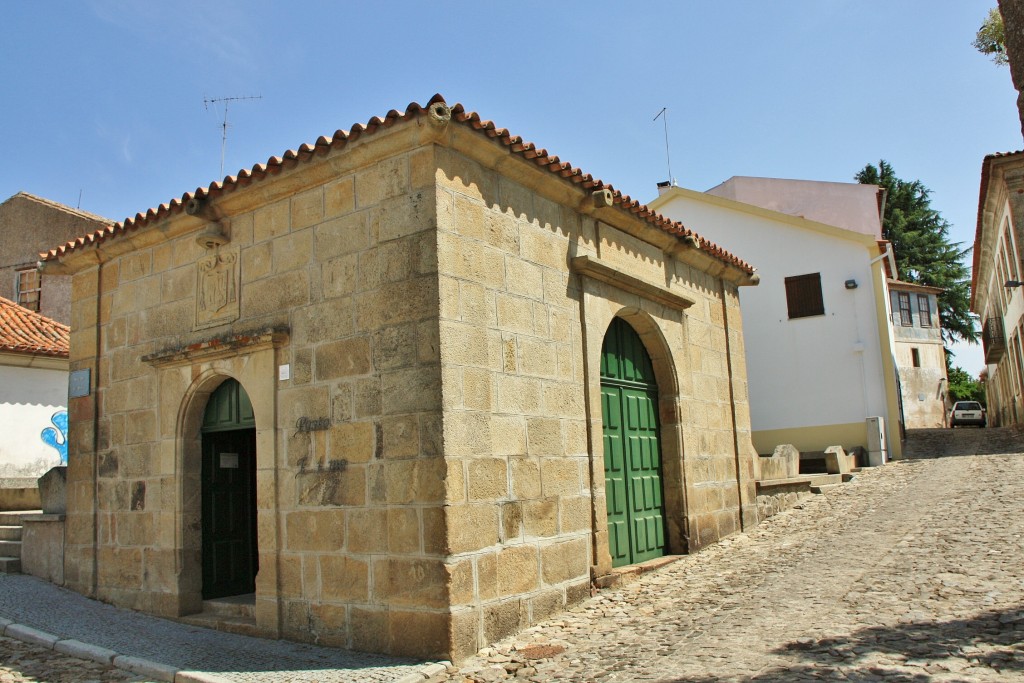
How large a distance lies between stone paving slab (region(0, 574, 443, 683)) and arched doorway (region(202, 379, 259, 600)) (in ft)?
2.49

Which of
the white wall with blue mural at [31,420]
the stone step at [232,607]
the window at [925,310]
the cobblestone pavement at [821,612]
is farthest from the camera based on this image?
the window at [925,310]

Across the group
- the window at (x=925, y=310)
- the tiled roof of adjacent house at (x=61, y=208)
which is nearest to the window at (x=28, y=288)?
the tiled roof of adjacent house at (x=61, y=208)

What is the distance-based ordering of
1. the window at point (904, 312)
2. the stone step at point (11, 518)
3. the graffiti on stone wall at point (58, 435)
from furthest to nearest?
1. the window at point (904, 312)
2. the graffiti on stone wall at point (58, 435)
3. the stone step at point (11, 518)

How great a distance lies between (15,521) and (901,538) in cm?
1117

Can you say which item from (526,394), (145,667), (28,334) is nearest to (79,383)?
(145,667)

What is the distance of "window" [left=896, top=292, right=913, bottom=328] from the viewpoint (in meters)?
28.5

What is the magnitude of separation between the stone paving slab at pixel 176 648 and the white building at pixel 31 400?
6.43 m

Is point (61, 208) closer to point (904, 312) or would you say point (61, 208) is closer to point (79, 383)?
point (79, 383)

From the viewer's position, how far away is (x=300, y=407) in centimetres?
663

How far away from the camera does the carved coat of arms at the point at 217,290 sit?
736 centimetres

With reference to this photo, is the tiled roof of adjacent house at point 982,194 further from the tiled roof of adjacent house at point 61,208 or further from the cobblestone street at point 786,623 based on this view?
the tiled roof of adjacent house at point 61,208

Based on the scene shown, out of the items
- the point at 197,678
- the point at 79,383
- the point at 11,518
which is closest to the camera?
the point at 197,678

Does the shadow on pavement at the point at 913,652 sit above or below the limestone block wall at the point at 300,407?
below

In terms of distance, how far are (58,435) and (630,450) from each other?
11.2 m
